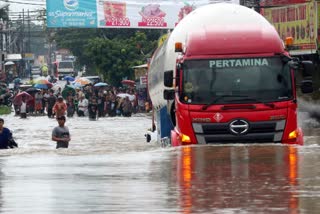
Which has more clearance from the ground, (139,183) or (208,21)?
(208,21)

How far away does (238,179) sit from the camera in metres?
13.2

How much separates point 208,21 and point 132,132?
17.6 meters

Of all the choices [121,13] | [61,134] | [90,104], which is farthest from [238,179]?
[90,104]

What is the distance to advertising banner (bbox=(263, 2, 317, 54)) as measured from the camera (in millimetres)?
41031

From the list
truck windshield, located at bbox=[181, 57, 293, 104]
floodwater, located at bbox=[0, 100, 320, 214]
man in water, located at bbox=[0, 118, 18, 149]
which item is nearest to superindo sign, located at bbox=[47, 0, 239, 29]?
man in water, located at bbox=[0, 118, 18, 149]

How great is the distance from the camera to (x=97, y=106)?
5450cm

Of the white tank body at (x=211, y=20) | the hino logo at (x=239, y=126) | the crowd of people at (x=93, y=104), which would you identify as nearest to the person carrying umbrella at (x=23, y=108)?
the crowd of people at (x=93, y=104)

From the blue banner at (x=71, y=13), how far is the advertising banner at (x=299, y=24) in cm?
820

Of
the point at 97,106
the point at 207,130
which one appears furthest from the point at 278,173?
the point at 97,106

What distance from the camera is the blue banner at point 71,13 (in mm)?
47562

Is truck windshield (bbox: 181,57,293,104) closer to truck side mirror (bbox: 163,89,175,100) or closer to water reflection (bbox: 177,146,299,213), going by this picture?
truck side mirror (bbox: 163,89,175,100)

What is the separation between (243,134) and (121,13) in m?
30.5

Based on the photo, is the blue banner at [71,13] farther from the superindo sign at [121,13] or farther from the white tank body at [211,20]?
the white tank body at [211,20]

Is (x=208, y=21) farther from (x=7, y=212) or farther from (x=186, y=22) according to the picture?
(x=7, y=212)
